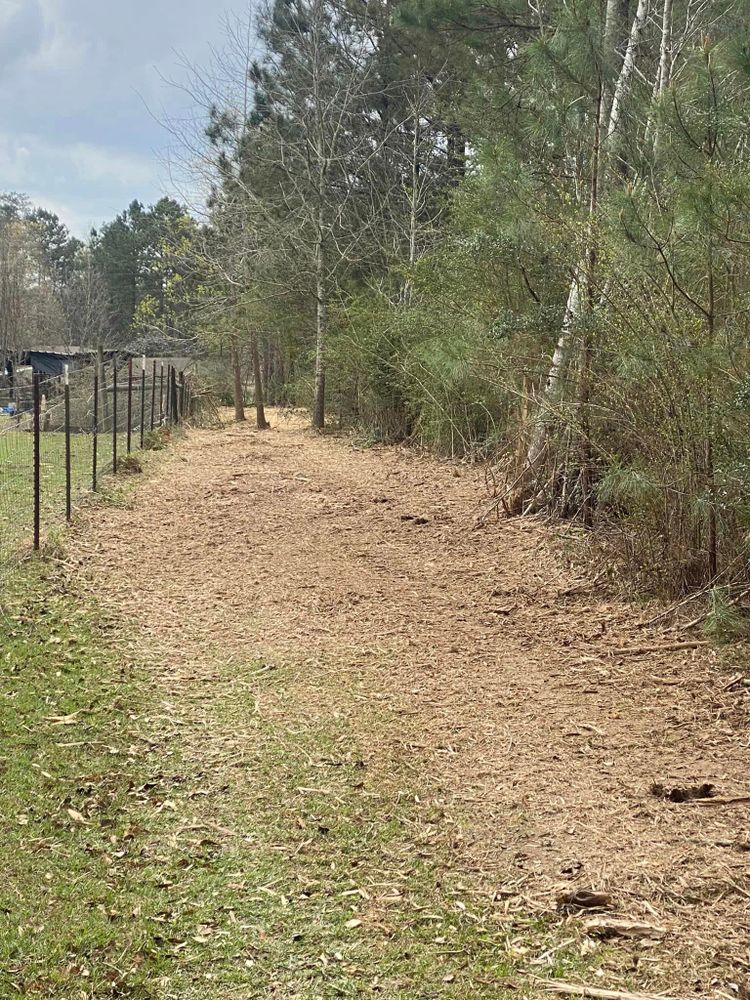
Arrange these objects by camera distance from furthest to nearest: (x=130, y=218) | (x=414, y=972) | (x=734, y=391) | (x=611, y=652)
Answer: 1. (x=130, y=218)
2. (x=611, y=652)
3. (x=734, y=391)
4. (x=414, y=972)

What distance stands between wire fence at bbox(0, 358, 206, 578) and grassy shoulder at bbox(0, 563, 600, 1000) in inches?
115

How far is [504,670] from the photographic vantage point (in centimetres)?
477

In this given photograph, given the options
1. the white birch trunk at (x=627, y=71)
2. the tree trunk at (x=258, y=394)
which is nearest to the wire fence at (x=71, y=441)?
the tree trunk at (x=258, y=394)

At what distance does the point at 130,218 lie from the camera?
55312mm

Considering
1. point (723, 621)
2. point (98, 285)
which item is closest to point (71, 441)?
point (723, 621)

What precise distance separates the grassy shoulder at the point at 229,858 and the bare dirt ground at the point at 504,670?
8.1 inches

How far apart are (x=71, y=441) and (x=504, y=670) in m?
12.6

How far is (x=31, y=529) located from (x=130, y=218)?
5238cm

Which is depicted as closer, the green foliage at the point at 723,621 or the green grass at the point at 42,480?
the green foliage at the point at 723,621

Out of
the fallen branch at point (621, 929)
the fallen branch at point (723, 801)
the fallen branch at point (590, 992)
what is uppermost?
the fallen branch at point (723, 801)

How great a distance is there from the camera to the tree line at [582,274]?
459 cm

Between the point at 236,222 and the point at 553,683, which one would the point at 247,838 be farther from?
the point at 236,222

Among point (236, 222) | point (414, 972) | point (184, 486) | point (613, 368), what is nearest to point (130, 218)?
point (236, 222)

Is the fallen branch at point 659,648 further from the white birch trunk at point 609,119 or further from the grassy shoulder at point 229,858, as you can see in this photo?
the white birch trunk at point 609,119
